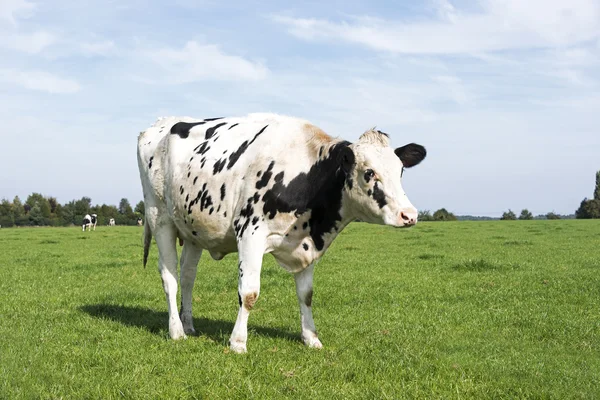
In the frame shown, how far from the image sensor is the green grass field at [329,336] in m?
5.69

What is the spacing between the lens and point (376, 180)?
6.30 meters

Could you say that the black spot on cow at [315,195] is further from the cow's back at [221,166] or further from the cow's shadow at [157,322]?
the cow's shadow at [157,322]

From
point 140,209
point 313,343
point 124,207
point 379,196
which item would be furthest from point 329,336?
point 124,207

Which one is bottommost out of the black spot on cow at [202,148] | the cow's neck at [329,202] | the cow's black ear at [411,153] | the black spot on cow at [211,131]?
the cow's neck at [329,202]

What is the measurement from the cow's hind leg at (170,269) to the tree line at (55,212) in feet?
262

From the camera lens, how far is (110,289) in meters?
12.7

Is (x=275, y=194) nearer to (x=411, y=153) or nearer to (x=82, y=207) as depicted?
(x=411, y=153)

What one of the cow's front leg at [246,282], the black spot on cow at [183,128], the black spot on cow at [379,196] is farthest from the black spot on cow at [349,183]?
the black spot on cow at [183,128]

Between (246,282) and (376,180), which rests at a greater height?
(376,180)

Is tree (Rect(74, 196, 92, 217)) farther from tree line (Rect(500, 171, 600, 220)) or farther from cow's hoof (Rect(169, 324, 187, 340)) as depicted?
cow's hoof (Rect(169, 324, 187, 340))

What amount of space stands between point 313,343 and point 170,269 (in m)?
2.38

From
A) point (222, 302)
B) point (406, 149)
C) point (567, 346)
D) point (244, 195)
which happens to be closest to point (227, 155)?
point (244, 195)

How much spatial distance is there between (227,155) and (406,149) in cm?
233

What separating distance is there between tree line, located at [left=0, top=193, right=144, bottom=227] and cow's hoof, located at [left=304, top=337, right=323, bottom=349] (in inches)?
→ 3215
